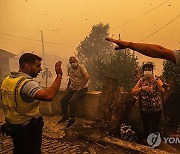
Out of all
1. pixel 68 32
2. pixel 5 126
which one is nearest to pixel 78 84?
pixel 5 126

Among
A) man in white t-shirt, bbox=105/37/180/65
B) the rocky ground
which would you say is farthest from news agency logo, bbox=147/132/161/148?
man in white t-shirt, bbox=105/37/180/65

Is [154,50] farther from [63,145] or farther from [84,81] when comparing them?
[84,81]

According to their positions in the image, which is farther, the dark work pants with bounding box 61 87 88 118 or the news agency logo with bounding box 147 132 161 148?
the dark work pants with bounding box 61 87 88 118

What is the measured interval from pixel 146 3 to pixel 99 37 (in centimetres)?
12653

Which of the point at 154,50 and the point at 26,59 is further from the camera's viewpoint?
the point at 26,59

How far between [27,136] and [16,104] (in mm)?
421

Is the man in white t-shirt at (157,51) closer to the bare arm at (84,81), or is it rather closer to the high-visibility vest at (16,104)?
the high-visibility vest at (16,104)

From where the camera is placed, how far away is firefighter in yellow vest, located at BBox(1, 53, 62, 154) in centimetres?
282

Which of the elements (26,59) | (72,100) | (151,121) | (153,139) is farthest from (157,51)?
(72,100)

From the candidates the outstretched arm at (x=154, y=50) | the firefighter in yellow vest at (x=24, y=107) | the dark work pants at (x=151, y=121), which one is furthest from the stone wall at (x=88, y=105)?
the outstretched arm at (x=154, y=50)

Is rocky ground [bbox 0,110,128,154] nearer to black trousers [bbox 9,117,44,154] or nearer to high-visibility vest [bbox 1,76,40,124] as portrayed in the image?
black trousers [bbox 9,117,44,154]

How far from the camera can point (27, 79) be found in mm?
2832

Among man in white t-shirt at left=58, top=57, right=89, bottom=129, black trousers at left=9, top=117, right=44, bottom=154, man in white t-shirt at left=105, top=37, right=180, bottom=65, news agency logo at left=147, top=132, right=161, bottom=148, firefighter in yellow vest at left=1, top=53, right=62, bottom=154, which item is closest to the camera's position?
man in white t-shirt at left=105, top=37, right=180, bottom=65

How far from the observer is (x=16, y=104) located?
2.87 metres
